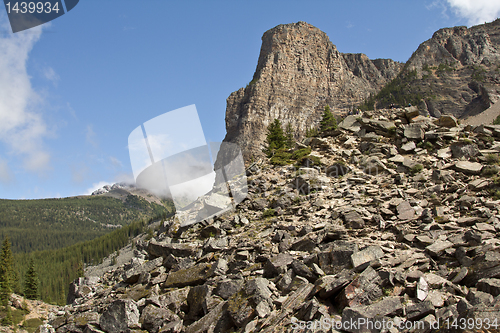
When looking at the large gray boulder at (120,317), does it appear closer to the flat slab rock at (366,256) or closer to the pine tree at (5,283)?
the flat slab rock at (366,256)

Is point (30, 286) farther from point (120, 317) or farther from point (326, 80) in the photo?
point (326, 80)

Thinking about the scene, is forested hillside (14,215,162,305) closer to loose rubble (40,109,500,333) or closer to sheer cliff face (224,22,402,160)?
sheer cliff face (224,22,402,160)

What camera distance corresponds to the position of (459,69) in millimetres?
144125

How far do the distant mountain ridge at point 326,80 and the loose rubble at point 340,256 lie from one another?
11431 centimetres

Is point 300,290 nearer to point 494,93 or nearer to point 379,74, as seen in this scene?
point 494,93

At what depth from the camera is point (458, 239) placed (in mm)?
10797

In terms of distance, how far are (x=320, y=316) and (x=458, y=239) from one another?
6.54 metres

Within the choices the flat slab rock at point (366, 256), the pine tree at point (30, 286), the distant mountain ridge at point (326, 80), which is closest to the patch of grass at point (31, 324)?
the pine tree at point (30, 286)

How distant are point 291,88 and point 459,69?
271ft

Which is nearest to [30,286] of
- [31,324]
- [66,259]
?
[31,324]

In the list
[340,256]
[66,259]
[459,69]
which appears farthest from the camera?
[66,259]

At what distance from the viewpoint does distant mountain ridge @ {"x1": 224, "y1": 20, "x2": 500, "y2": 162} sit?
134512mm

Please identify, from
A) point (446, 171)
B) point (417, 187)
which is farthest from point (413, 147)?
point (417, 187)

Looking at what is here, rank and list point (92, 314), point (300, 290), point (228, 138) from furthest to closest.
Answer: point (228, 138)
point (92, 314)
point (300, 290)
